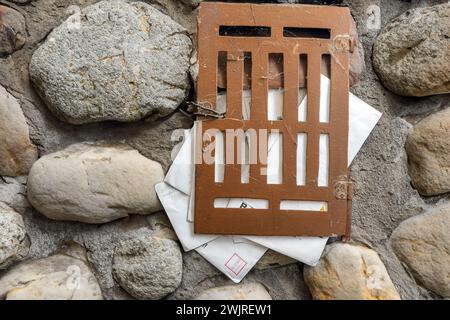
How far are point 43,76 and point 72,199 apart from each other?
0.18 meters

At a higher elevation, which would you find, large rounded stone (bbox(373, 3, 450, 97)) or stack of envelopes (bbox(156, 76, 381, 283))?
large rounded stone (bbox(373, 3, 450, 97))

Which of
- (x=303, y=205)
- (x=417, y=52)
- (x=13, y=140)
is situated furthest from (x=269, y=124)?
(x=13, y=140)

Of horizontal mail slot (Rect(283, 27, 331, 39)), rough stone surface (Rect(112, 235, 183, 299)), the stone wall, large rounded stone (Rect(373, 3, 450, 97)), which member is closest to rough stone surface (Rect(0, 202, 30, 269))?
the stone wall

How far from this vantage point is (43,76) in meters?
0.67

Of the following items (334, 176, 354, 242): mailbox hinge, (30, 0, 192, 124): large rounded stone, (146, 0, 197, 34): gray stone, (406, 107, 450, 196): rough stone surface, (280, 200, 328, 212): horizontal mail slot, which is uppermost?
(146, 0, 197, 34): gray stone

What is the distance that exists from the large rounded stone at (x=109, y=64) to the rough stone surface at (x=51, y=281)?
0.22 metres

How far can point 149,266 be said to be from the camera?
0.68 m

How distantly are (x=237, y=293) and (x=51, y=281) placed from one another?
0.28 metres

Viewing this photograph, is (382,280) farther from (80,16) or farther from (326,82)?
(80,16)

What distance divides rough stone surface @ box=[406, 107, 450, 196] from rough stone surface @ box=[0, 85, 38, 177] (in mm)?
574

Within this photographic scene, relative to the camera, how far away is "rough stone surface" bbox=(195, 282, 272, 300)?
27.4 inches

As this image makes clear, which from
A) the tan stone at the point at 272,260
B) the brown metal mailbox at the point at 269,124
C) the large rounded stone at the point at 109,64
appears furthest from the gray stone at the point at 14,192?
the tan stone at the point at 272,260

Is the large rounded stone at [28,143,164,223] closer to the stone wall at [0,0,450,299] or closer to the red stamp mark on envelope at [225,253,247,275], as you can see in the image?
the stone wall at [0,0,450,299]

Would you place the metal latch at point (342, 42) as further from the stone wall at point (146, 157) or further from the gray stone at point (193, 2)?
the gray stone at point (193, 2)
